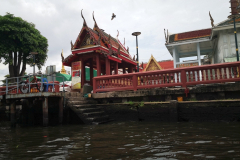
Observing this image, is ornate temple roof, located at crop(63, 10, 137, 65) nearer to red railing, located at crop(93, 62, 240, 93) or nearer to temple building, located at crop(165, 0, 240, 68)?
red railing, located at crop(93, 62, 240, 93)

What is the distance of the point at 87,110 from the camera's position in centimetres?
845

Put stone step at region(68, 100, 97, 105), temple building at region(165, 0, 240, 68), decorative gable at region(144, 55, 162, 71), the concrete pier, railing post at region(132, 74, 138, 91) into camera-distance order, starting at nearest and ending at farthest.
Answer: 1. stone step at region(68, 100, 97, 105)
2. the concrete pier
3. railing post at region(132, 74, 138, 91)
4. temple building at region(165, 0, 240, 68)
5. decorative gable at region(144, 55, 162, 71)

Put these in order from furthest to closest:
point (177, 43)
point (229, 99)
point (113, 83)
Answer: point (177, 43), point (113, 83), point (229, 99)

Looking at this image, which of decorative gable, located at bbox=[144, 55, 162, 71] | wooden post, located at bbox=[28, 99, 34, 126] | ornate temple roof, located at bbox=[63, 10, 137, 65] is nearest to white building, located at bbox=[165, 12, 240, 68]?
decorative gable, located at bbox=[144, 55, 162, 71]

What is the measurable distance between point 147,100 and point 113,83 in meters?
1.92

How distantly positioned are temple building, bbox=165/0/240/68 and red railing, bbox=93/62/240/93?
3018mm

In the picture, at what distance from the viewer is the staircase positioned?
7993 mm

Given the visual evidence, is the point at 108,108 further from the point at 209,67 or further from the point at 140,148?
the point at 140,148

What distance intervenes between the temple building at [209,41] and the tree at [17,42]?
14877mm

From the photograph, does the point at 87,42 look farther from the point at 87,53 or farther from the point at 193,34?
the point at 193,34

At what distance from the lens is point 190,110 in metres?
7.48

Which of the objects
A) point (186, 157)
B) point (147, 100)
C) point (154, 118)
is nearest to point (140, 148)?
point (186, 157)

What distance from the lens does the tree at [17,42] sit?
1948cm

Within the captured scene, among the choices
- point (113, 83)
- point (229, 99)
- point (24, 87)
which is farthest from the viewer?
point (24, 87)
